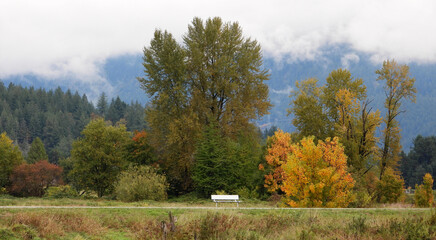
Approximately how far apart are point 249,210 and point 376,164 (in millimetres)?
26743

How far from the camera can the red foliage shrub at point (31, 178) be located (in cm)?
5091

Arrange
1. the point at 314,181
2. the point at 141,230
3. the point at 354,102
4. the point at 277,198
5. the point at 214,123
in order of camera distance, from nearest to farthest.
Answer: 1. the point at 141,230
2. the point at 314,181
3. the point at 277,198
4. the point at 214,123
5. the point at 354,102

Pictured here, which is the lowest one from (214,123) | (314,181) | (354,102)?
→ (314,181)

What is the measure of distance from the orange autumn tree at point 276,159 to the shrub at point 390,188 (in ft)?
28.3

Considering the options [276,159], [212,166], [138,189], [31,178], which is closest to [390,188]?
[276,159]

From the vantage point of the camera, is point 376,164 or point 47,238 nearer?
point 47,238

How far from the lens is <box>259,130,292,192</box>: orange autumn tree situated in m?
34.9

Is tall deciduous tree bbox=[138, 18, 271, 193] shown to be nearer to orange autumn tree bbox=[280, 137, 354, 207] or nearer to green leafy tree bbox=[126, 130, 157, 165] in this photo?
green leafy tree bbox=[126, 130, 157, 165]

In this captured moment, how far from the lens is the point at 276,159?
115ft

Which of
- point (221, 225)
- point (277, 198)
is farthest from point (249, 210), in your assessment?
point (277, 198)

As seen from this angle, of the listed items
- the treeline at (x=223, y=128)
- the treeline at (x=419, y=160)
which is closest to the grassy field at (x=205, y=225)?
the treeline at (x=223, y=128)

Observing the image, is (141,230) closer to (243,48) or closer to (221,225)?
(221,225)

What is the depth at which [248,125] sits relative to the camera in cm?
3916

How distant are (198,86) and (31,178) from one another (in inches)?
1095
